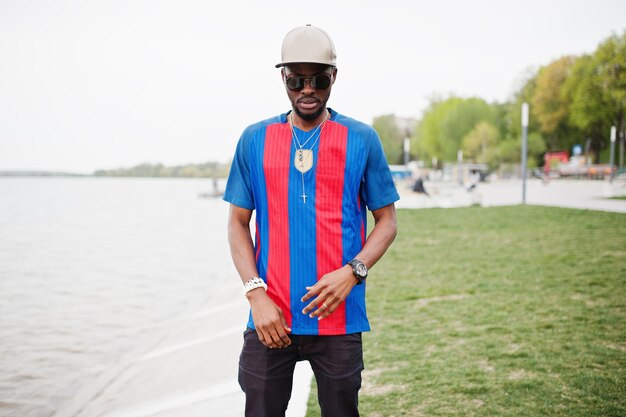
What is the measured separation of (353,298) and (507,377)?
280cm

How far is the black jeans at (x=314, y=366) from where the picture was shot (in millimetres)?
2338

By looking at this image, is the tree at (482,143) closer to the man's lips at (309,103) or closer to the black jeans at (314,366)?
the man's lips at (309,103)

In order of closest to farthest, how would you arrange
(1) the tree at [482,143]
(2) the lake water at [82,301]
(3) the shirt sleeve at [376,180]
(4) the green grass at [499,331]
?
(3) the shirt sleeve at [376,180] → (4) the green grass at [499,331] → (2) the lake water at [82,301] → (1) the tree at [482,143]

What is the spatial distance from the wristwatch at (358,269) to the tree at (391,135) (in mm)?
123500

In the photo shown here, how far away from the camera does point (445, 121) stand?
8831 centimetres

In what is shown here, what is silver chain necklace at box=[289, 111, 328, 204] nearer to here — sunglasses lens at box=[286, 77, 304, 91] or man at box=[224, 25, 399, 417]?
man at box=[224, 25, 399, 417]

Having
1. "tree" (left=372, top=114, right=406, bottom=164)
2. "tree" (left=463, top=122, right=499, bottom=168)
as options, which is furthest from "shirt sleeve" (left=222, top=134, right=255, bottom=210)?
"tree" (left=372, top=114, right=406, bottom=164)

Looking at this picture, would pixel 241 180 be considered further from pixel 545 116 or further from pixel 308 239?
pixel 545 116

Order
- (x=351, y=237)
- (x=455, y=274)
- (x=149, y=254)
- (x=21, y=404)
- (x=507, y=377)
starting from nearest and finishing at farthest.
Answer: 1. (x=351, y=237)
2. (x=507, y=377)
3. (x=21, y=404)
4. (x=455, y=274)
5. (x=149, y=254)

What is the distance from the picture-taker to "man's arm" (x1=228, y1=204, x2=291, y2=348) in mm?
2266

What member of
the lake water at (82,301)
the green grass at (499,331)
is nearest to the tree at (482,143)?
the lake water at (82,301)

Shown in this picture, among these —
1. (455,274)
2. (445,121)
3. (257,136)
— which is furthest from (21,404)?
(445,121)

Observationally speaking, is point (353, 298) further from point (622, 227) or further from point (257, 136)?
point (622, 227)

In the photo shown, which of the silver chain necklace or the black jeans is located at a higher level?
the silver chain necklace
